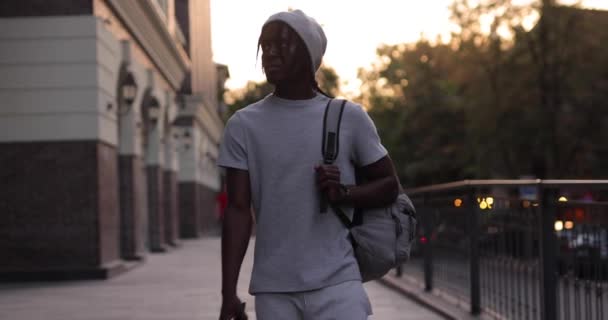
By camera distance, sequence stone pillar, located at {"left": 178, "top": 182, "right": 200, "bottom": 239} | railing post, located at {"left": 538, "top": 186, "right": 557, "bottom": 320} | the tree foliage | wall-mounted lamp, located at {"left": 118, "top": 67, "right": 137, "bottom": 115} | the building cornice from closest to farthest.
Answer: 1. railing post, located at {"left": 538, "top": 186, "right": 557, "bottom": 320}
2. wall-mounted lamp, located at {"left": 118, "top": 67, "right": 137, "bottom": 115}
3. the building cornice
4. stone pillar, located at {"left": 178, "top": 182, "right": 200, "bottom": 239}
5. the tree foliage

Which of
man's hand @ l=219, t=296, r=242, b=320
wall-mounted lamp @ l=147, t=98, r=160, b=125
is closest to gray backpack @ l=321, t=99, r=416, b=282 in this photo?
man's hand @ l=219, t=296, r=242, b=320

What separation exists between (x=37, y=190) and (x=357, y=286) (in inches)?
557

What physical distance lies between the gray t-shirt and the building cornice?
15.4 metres

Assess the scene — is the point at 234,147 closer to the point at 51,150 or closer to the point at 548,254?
the point at 548,254

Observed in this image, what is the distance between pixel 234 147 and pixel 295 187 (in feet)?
0.78

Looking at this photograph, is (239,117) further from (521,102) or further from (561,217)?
(521,102)

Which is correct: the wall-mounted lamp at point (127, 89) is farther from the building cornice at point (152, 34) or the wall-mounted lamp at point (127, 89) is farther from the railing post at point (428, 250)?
the railing post at point (428, 250)

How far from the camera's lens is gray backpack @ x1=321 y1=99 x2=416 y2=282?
12.0 feet

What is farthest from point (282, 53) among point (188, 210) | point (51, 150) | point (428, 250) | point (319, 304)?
point (188, 210)

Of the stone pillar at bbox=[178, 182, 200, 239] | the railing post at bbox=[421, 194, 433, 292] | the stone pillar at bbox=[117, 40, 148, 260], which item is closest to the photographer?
the railing post at bbox=[421, 194, 433, 292]

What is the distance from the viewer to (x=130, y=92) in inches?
818

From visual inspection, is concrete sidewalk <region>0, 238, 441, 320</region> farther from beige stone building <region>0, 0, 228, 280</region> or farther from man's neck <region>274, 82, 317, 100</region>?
man's neck <region>274, 82, 317, 100</region>

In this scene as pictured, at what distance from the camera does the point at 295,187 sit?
12.0 feet

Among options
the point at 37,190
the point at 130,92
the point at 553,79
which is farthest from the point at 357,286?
the point at 553,79
